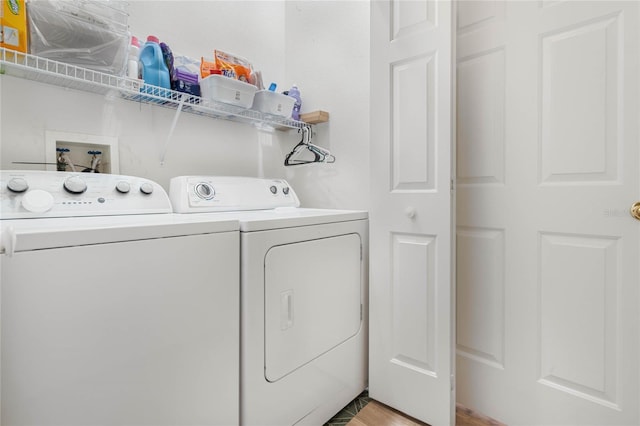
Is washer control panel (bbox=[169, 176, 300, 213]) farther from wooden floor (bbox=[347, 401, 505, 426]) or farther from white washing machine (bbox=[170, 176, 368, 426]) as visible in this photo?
wooden floor (bbox=[347, 401, 505, 426])

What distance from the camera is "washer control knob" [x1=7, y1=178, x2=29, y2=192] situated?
103cm

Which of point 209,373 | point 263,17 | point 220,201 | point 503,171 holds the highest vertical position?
point 263,17

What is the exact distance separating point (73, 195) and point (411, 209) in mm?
1332

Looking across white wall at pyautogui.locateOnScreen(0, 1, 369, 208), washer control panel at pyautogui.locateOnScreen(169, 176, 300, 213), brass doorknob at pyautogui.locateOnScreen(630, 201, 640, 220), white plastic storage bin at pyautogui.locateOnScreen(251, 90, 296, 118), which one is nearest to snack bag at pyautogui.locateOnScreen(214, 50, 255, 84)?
white plastic storage bin at pyautogui.locateOnScreen(251, 90, 296, 118)

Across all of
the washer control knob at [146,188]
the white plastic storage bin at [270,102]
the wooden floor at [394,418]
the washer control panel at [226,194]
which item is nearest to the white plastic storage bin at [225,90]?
the white plastic storage bin at [270,102]

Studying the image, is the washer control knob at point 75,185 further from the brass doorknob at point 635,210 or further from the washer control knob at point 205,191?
the brass doorknob at point 635,210

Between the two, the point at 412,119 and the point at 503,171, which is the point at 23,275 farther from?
the point at 503,171

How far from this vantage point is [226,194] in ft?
5.32

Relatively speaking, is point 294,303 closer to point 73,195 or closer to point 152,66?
point 73,195

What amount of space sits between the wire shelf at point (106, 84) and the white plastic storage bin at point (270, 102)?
5cm

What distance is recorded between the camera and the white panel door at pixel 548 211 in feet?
3.70

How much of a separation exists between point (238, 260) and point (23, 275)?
538 millimetres

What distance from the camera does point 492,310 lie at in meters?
1.42

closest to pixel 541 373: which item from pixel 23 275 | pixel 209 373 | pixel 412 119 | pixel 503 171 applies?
pixel 503 171
